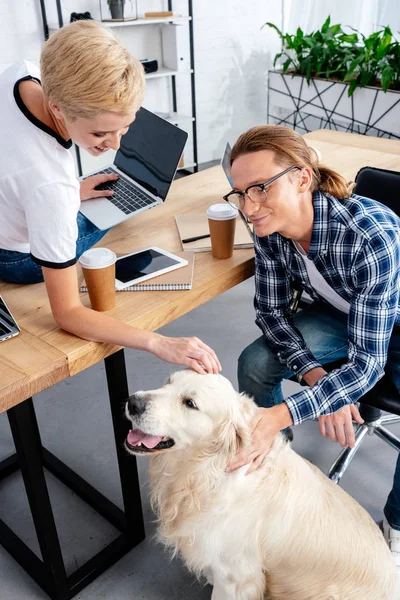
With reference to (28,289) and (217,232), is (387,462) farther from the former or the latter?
(28,289)

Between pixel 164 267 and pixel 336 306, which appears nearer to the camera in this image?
pixel 164 267

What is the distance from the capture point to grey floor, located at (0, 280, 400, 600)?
5.52 feet

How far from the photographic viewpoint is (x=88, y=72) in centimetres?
112

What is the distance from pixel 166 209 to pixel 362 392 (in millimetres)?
907

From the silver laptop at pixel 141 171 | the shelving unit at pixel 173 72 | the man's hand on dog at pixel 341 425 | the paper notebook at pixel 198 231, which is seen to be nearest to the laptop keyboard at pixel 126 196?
the silver laptop at pixel 141 171

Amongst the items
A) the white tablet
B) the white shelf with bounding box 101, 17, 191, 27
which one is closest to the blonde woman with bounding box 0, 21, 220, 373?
the white tablet

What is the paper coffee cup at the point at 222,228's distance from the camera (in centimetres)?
154

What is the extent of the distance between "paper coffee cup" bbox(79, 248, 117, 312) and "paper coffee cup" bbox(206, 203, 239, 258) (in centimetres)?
34

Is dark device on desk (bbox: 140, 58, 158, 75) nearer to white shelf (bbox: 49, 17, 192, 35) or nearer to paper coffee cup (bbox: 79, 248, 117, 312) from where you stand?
white shelf (bbox: 49, 17, 192, 35)

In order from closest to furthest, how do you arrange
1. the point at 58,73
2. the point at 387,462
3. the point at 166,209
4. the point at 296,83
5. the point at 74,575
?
the point at 58,73, the point at 74,575, the point at 166,209, the point at 387,462, the point at 296,83

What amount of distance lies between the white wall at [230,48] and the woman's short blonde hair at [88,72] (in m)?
3.14

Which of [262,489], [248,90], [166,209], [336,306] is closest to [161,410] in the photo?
[262,489]

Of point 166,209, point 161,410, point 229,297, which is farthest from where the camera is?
point 229,297

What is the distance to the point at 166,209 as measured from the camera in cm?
192
